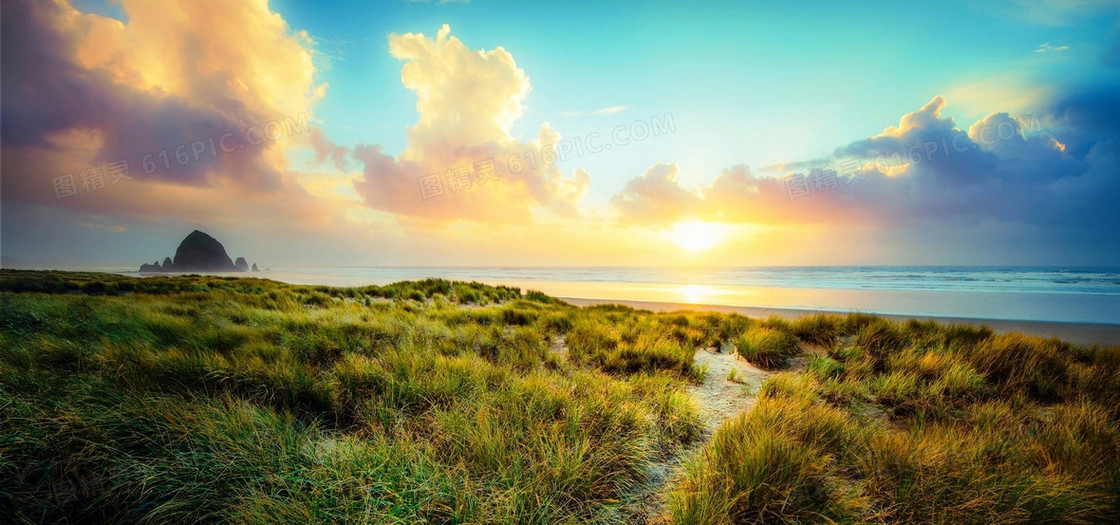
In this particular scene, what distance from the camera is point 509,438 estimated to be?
8.20 feet

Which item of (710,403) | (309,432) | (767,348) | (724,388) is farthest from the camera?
(767,348)

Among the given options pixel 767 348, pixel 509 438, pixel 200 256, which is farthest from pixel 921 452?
pixel 200 256

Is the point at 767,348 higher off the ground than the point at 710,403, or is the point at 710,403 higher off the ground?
the point at 767,348

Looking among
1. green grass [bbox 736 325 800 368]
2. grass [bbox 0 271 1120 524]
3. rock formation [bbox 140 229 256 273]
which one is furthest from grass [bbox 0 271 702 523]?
rock formation [bbox 140 229 256 273]

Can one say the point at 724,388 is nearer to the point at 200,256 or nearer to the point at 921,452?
the point at 921,452

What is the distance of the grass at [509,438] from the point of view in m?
1.89

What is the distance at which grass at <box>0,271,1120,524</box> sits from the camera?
189cm

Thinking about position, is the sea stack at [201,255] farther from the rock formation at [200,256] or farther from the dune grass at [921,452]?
the dune grass at [921,452]

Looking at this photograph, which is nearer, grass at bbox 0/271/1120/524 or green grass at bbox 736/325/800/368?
grass at bbox 0/271/1120/524

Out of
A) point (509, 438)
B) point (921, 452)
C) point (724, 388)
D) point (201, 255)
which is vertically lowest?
point (724, 388)

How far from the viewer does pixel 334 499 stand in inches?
72.7

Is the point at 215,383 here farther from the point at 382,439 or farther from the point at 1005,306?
the point at 1005,306

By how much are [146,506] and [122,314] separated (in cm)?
753

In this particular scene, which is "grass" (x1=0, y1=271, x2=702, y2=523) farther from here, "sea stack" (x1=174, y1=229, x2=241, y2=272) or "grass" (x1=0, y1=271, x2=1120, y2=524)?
"sea stack" (x1=174, y1=229, x2=241, y2=272)
